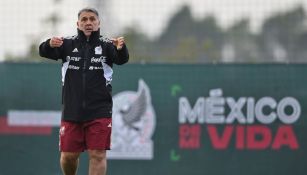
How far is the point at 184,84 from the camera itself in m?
12.7

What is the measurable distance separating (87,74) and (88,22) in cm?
48

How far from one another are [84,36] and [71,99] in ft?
1.97

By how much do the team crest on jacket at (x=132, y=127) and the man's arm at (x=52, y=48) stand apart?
115 inches

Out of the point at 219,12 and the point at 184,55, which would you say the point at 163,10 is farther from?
the point at 184,55

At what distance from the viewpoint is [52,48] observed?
9680 mm

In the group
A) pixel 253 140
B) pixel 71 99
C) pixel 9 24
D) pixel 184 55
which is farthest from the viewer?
pixel 184 55

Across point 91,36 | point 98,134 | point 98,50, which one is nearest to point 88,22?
point 91,36

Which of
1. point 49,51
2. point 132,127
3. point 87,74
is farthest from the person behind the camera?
point 132,127

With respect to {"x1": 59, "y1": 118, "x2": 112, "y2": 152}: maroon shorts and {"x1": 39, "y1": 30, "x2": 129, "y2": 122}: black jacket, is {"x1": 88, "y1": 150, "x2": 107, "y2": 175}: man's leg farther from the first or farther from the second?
{"x1": 39, "y1": 30, "x2": 129, "y2": 122}: black jacket

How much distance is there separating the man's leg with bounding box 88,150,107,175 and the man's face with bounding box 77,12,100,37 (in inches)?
44.0

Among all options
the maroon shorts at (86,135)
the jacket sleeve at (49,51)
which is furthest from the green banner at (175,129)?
the jacket sleeve at (49,51)

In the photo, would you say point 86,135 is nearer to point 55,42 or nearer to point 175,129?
point 55,42

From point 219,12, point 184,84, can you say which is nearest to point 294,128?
point 184,84

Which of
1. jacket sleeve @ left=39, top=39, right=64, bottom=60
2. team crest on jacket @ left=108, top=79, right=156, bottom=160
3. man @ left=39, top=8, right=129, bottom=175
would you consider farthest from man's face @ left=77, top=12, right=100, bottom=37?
team crest on jacket @ left=108, top=79, right=156, bottom=160
